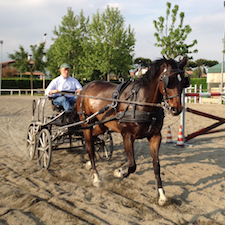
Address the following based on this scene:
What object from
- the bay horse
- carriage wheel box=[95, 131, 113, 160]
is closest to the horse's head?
the bay horse

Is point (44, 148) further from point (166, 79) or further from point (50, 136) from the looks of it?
point (166, 79)

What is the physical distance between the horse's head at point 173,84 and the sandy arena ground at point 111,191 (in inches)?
53.5

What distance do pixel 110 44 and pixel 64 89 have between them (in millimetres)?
28692

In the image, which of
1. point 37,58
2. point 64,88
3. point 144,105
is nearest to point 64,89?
point 64,88

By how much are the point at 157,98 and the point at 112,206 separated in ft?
5.47

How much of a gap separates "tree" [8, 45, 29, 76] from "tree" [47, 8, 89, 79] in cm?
330

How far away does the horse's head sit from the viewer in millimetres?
3557

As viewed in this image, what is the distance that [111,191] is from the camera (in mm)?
4141

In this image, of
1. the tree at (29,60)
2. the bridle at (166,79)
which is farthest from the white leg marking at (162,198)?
the tree at (29,60)

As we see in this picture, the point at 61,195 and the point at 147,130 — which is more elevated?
the point at 147,130

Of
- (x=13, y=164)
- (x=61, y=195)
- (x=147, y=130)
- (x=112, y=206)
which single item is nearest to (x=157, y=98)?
(x=147, y=130)

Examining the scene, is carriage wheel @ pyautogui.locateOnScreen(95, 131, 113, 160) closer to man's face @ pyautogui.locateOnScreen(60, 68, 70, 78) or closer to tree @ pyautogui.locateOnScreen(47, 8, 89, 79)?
man's face @ pyautogui.locateOnScreen(60, 68, 70, 78)

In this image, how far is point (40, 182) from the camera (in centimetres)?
445

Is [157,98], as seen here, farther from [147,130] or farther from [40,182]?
[40,182]
